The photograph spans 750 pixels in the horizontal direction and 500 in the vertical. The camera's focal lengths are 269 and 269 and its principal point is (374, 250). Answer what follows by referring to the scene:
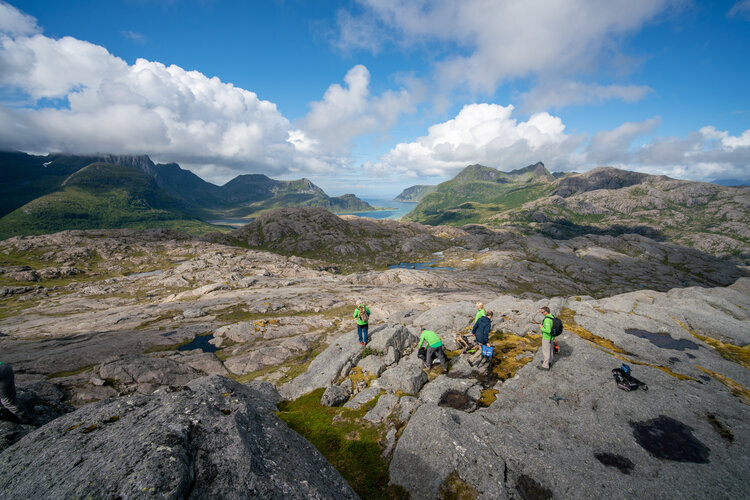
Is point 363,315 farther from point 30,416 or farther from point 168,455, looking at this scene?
point 30,416

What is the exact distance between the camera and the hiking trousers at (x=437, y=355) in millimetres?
20484

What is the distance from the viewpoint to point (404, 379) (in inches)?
732

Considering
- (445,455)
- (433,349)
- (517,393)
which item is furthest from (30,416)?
(517,393)

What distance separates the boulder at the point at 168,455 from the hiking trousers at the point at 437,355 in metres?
11.9

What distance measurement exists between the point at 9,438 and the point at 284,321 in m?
56.5

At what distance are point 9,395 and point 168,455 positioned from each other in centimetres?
1184

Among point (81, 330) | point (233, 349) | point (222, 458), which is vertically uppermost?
point (222, 458)

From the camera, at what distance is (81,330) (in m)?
71.2

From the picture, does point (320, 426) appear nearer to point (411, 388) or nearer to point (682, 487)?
point (411, 388)

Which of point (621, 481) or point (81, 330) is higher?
point (621, 481)

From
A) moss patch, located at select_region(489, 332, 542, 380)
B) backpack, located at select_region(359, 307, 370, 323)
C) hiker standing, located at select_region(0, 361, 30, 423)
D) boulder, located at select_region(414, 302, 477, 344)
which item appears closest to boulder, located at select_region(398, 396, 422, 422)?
moss patch, located at select_region(489, 332, 542, 380)

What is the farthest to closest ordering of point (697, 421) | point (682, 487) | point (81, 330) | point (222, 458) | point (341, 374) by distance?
point (81, 330) < point (341, 374) < point (697, 421) < point (682, 487) < point (222, 458)

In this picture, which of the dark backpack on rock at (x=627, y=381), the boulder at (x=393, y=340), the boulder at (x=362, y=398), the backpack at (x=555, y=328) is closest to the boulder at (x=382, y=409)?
the boulder at (x=362, y=398)

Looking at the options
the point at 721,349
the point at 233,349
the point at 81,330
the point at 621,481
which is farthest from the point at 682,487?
the point at 81,330
